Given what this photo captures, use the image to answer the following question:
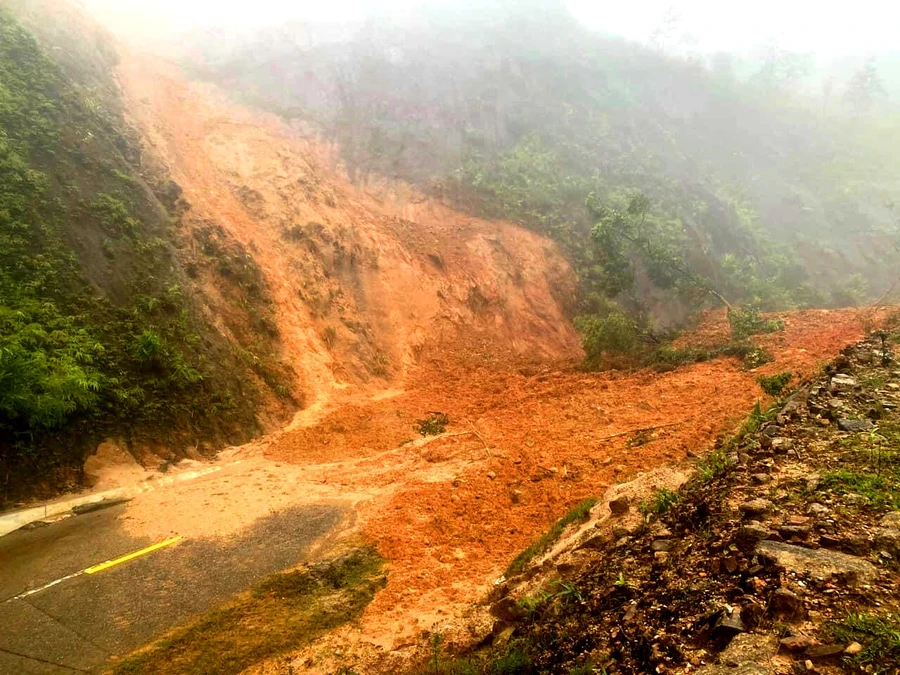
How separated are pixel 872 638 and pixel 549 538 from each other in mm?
4772

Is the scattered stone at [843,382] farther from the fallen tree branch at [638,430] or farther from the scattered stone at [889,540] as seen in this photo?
the scattered stone at [889,540]

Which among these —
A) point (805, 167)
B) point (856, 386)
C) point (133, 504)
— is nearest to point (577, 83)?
point (805, 167)

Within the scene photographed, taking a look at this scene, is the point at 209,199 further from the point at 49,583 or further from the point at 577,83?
the point at 577,83

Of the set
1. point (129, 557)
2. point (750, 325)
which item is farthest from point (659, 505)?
point (750, 325)

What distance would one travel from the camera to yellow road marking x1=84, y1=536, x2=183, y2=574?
290 inches

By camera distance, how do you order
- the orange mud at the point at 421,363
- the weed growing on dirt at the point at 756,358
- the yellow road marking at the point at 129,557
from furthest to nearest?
the weed growing on dirt at the point at 756,358, the orange mud at the point at 421,363, the yellow road marking at the point at 129,557

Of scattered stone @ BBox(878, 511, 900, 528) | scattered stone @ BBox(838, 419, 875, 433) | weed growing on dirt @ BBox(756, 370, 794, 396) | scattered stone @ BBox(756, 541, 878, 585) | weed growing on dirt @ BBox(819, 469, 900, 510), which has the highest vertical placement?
scattered stone @ BBox(756, 541, 878, 585)

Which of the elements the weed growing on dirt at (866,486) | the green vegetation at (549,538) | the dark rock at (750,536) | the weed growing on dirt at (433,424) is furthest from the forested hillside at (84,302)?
the weed growing on dirt at (866,486)

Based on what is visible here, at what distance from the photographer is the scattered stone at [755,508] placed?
4.89 meters

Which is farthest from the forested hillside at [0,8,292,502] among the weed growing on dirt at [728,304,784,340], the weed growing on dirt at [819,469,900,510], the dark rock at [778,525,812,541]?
the weed growing on dirt at [728,304,784,340]

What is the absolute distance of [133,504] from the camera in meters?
9.38

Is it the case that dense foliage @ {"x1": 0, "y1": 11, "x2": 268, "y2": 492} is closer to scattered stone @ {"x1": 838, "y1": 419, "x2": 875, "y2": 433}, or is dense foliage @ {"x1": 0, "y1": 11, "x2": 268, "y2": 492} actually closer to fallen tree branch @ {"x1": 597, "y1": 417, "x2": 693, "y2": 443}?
fallen tree branch @ {"x1": 597, "y1": 417, "x2": 693, "y2": 443}

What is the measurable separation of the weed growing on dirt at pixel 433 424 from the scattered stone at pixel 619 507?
7.00 metres

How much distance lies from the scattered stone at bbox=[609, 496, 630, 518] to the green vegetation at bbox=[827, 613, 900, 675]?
12.2 ft
